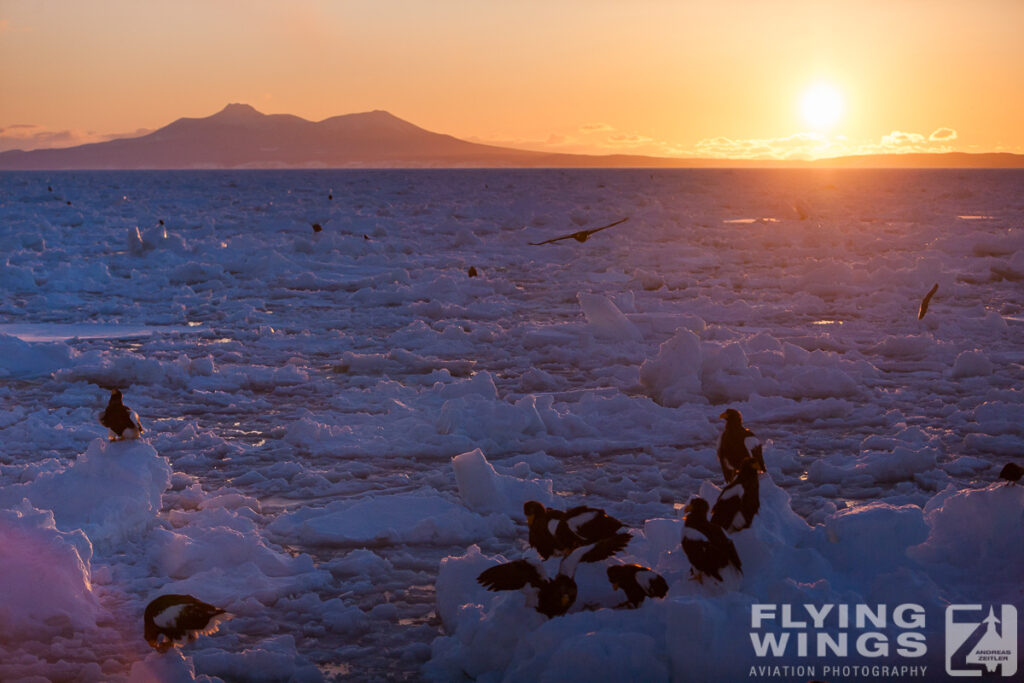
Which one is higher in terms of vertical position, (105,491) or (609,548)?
(609,548)

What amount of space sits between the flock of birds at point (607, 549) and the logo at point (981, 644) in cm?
87

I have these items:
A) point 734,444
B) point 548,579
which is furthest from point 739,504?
point 734,444

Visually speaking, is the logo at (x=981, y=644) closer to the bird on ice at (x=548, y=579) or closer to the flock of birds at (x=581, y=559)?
the flock of birds at (x=581, y=559)

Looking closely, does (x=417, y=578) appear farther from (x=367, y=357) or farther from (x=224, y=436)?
(x=367, y=357)

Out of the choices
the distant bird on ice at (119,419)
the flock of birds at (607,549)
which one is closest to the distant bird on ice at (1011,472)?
the flock of birds at (607,549)

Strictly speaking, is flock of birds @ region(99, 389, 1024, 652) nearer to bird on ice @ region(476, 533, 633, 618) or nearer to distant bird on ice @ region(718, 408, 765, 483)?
bird on ice @ region(476, 533, 633, 618)

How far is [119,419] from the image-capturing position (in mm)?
6348

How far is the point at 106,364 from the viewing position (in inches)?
383

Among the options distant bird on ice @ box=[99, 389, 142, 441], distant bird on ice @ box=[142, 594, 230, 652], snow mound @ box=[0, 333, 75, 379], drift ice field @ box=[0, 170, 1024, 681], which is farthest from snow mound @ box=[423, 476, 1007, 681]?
snow mound @ box=[0, 333, 75, 379]

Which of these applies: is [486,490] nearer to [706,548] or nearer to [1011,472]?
[706,548]

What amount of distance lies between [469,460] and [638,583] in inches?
85.5

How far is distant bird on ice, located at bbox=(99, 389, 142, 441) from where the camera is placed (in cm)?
632

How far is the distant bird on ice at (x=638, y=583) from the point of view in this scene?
12.3ft

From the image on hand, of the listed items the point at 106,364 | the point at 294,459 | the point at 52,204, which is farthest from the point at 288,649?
the point at 52,204
